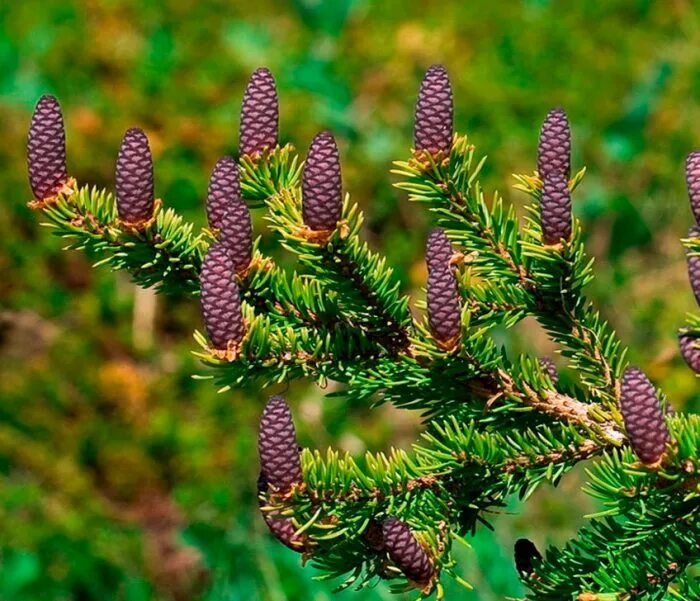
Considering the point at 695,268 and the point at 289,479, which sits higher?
the point at 695,268

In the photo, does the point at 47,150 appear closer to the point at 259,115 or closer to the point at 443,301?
the point at 259,115

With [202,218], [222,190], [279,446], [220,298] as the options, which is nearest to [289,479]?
[279,446]

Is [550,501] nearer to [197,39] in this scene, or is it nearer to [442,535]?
[442,535]

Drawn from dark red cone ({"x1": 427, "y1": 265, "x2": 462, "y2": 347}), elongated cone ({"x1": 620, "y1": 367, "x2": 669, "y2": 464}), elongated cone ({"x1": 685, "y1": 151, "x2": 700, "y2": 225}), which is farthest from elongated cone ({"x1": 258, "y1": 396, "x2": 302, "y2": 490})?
elongated cone ({"x1": 685, "y1": 151, "x2": 700, "y2": 225})

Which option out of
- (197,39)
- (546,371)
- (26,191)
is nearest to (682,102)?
(197,39)

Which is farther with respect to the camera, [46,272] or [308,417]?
[46,272]

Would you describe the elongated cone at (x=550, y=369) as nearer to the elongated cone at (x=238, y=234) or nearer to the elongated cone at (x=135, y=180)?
the elongated cone at (x=238, y=234)
